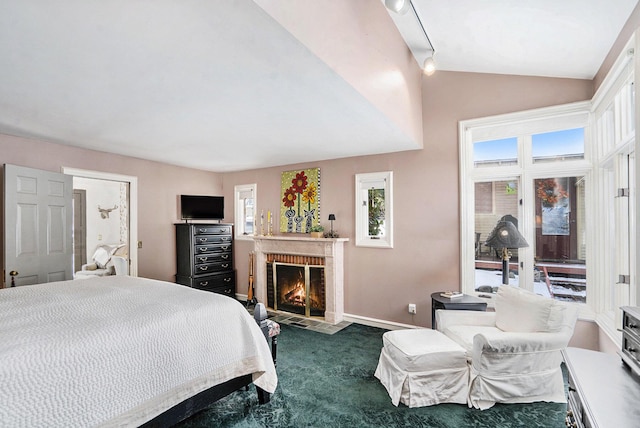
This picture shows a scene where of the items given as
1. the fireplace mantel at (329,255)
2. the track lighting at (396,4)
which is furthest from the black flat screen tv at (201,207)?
the track lighting at (396,4)

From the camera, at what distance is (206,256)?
5.16 meters

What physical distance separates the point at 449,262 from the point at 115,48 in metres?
3.65

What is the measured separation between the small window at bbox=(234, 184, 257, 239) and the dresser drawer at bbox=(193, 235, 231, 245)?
0.23m

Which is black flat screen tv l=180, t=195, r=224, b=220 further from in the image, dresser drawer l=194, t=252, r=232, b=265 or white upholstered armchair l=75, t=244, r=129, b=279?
white upholstered armchair l=75, t=244, r=129, b=279

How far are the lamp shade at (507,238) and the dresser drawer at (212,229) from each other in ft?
13.3

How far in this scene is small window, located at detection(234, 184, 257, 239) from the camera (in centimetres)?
557

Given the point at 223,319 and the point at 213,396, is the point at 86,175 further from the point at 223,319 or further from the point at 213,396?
the point at 213,396

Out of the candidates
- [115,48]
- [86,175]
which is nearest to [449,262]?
[115,48]

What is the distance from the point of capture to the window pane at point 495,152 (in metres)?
3.48

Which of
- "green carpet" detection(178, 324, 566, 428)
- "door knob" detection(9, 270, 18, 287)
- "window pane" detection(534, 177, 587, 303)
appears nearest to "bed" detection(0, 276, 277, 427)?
"green carpet" detection(178, 324, 566, 428)

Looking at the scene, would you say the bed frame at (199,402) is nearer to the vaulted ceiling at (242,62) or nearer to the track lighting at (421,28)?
the vaulted ceiling at (242,62)

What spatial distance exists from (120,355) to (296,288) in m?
3.23

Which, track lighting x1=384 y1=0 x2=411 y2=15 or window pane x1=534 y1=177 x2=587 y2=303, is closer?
track lighting x1=384 y1=0 x2=411 y2=15

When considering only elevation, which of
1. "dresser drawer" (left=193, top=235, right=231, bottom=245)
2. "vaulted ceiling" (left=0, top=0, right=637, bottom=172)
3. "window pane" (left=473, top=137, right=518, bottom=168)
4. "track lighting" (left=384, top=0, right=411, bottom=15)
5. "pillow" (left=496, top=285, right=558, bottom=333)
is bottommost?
"pillow" (left=496, top=285, right=558, bottom=333)
